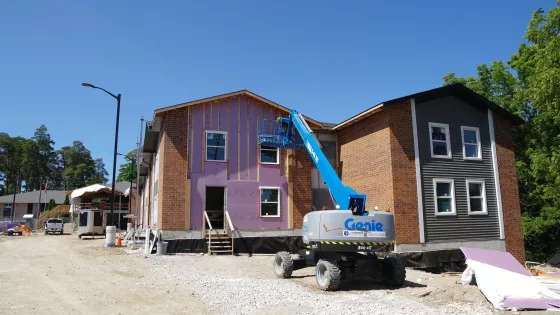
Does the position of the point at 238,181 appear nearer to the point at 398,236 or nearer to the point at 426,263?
the point at 398,236

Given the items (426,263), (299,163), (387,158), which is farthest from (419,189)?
(299,163)

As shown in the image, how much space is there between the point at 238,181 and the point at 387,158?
7.30 meters

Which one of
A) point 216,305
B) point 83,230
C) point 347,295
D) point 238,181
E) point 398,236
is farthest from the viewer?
point 83,230

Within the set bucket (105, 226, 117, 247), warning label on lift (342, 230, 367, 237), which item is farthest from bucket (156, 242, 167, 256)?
warning label on lift (342, 230, 367, 237)

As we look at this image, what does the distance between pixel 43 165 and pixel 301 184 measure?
82.8 metres

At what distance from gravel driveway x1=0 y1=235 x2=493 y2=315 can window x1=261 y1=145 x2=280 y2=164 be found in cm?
720

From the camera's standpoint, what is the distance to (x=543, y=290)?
902 centimetres

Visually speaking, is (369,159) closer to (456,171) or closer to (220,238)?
(456,171)

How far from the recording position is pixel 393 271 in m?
11.5

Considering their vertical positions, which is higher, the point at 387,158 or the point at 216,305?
the point at 387,158

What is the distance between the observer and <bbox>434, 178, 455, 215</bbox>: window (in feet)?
61.1

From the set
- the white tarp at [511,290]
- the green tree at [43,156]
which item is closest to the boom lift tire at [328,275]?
the white tarp at [511,290]

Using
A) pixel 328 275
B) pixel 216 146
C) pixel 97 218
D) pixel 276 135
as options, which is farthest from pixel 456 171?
pixel 97 218

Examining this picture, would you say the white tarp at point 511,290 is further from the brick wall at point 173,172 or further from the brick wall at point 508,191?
the brick wall at point 173,172
